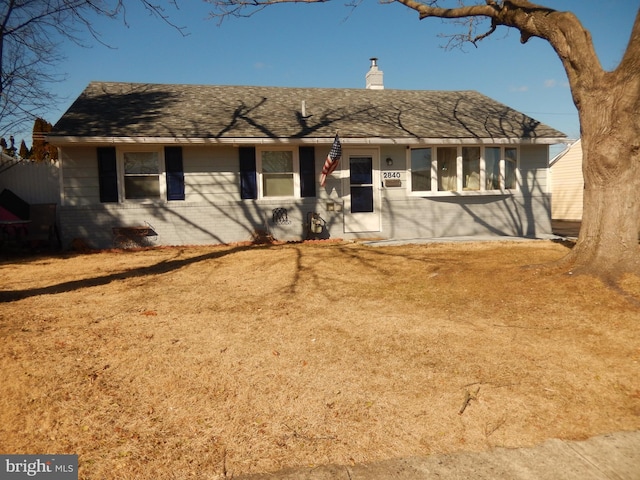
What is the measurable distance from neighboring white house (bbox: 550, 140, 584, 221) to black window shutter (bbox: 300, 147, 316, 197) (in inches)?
630

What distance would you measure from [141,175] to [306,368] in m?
9.31

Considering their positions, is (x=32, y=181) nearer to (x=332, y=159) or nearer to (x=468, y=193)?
(x=332, y=159)

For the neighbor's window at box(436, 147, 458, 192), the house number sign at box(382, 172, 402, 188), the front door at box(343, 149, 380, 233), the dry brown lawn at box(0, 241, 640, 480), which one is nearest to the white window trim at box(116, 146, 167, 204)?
the dry brown lawn at box(0, 241, 640, 480)

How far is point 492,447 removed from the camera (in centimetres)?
281

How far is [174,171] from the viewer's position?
11.6m

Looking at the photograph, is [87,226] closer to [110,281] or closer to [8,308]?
[110,281]

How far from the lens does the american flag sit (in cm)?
1114

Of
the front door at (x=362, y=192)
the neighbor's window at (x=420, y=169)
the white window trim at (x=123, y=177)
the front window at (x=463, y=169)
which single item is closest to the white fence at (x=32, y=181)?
the white window trim at (x=123, y=177)

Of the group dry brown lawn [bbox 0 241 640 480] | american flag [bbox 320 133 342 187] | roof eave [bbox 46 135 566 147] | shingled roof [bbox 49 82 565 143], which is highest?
→ shingled roof [bbox 49 82 565 143]

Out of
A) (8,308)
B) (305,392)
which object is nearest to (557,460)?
(305,392)

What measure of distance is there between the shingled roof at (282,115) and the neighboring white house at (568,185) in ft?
32.2

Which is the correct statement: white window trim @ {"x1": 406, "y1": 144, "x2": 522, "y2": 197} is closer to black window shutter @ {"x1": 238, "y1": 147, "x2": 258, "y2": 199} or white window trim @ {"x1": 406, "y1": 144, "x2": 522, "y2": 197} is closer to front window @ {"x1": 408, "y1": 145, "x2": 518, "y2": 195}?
front window @ {"x1": 408, "y1": 145, "x2": 518, "y2": 195}

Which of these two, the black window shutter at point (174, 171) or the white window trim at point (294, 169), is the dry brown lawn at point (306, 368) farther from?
the white window trim at point (294, 169)

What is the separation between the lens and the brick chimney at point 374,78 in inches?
678
